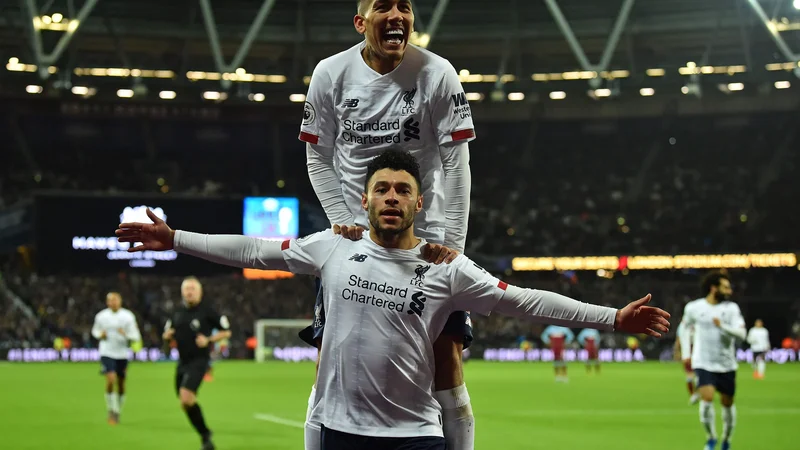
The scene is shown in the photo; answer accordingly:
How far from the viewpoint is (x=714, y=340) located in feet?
50.4

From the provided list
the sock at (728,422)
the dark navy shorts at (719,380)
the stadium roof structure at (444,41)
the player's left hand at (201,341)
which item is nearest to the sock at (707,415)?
the sock at (728,422)

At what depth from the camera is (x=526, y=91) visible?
146 feet

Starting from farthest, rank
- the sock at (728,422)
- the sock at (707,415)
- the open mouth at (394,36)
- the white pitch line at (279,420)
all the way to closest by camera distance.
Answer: the white pitch line at (279,420)
the sock at (707,415)
the sock at (728,422)
the open mouth at (394,36)

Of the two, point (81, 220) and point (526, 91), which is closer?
point (81, 220)

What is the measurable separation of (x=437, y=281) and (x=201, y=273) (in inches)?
1571

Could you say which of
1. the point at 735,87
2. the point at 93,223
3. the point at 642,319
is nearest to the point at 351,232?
the point at 642,319

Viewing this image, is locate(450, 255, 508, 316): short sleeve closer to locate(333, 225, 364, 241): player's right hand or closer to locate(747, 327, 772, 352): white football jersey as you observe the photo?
locate(333, 225, 364, 241): player's right hand

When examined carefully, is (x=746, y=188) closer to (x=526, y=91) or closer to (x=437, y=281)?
(x=526, y=91)

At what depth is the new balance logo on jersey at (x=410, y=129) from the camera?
6624 mm

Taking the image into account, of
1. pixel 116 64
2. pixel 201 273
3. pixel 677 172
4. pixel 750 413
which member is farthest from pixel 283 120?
pixel 750 413

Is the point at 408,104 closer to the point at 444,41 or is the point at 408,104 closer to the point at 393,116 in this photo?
the point at 393,116

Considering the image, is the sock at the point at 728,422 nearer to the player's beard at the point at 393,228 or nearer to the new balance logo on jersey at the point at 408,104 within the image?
the new balance logo on jersey at the point at 408,104

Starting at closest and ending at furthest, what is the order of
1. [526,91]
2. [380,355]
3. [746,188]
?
[380,355], [526,91], [746,188]

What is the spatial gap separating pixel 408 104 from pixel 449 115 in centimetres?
27
